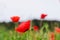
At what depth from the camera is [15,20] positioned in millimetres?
1548

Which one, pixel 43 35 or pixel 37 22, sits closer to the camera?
pixel 43 35

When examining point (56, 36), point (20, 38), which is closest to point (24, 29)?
point (20, 38)

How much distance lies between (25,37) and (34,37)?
44 millimetres

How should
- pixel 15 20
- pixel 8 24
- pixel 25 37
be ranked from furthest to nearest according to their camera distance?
1. pixel 8 24
2. pixel 15 20
3. pixel 25 37

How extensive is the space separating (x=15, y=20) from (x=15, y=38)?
0.16 metres

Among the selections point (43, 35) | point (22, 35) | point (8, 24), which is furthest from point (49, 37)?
point (8, 24)

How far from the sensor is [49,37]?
1.41 metres

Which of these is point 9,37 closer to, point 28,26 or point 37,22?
point 28,26

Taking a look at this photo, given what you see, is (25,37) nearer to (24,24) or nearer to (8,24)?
(24,24)

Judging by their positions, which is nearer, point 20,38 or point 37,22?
point 20,38

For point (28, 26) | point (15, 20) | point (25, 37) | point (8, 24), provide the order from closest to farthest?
point (28, 26) < point (25, 37) < point (15, 20) < point (8, 24)

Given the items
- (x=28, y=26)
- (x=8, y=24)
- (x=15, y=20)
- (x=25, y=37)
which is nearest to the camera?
(x=28, y=26)

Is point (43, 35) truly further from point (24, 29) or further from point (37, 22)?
point (37, 22)

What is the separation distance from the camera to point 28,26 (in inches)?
51.0
